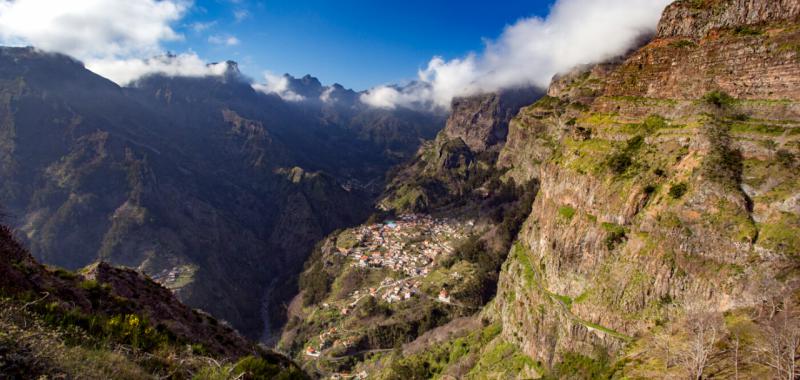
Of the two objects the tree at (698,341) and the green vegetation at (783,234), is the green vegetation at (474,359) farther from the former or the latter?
the green vegetation at (783,234)

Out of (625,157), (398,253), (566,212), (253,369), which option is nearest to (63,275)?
(253,369)

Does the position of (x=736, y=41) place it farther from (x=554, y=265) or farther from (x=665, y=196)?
(x=554, y=265)

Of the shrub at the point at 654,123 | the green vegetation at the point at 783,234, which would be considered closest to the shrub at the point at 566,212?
the shrub at the point at 654,123

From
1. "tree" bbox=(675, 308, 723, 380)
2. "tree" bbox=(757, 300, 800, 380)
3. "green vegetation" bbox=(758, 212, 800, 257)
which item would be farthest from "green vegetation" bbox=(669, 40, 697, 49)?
"tree" bbox=(757, 300, 800, 380)

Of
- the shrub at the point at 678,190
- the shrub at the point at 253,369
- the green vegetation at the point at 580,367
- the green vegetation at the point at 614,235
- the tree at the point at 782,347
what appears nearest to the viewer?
the shrub at the point at 253,369

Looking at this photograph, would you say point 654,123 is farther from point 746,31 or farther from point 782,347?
point 782,347
